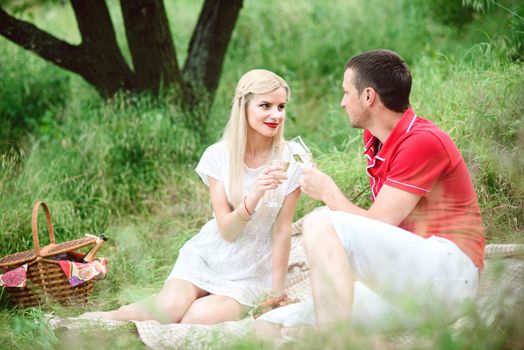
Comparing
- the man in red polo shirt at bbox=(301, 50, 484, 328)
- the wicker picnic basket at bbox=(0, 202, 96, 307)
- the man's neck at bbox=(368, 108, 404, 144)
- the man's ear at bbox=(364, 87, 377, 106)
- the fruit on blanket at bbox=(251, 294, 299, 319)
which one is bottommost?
the wicker picnic basket at bbox=(0, 202, 96, 307)

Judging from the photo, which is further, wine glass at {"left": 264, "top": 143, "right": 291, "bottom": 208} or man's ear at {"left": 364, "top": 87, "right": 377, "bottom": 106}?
wine glass at {"left": 264, "top": 143, "right": 291, "bottom": 208}

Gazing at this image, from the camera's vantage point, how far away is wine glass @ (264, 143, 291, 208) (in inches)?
146

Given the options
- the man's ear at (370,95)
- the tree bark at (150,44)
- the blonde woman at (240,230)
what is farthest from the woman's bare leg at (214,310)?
the tree bark at (150,44)

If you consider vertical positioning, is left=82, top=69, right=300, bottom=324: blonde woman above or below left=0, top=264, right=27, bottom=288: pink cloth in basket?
above

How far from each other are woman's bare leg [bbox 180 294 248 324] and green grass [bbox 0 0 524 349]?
381mm

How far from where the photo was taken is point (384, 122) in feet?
11.8

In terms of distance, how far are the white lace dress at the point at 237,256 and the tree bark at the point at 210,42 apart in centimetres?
314

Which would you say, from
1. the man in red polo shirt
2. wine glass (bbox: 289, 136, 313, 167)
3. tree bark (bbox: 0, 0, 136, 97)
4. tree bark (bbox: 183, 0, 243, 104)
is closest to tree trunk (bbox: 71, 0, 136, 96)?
tree bark (bbox: 0, 0, 136, 97)

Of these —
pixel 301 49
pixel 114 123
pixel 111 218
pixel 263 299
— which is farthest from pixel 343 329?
pixel 301 49

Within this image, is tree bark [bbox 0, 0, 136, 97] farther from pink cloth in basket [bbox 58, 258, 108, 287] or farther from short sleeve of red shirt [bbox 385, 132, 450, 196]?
short sleeve of red shirt [bbox 385, 132, 450, 196]

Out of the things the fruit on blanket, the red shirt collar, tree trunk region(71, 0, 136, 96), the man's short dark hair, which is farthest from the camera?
tree trunk region(71, 0, 136, 96)

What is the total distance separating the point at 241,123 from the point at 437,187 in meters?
1.33

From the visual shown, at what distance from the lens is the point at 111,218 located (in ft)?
19.2

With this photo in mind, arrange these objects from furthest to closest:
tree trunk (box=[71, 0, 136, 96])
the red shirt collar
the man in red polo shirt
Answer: tree trunk (box=[71, 0, 136, 96]) → the red shirt collar → the man in red polo shirt
